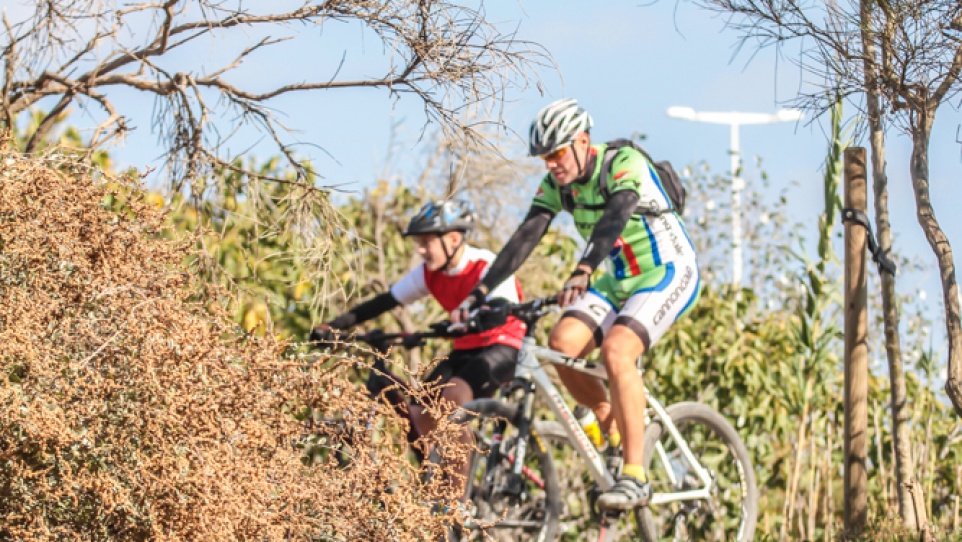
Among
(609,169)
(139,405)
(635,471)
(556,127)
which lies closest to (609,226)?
(609,169)

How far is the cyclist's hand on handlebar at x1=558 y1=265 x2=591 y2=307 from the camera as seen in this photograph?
571 cm

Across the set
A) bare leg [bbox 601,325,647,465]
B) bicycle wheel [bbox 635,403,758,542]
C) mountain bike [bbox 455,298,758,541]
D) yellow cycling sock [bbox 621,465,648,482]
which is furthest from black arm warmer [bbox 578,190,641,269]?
bicycle wheel [bbox 635,403,758,542]

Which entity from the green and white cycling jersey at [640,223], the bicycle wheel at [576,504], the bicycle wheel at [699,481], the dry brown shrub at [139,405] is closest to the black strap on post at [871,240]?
the green and white cycling jersey at [640,223]

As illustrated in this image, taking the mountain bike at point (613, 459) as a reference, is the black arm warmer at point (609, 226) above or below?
above

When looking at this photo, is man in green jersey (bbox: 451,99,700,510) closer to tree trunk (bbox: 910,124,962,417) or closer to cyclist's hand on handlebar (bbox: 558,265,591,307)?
cyclist's hand on handlebar (bbox: 558,265,591,307)

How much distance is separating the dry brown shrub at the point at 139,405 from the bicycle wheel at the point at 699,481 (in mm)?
2892

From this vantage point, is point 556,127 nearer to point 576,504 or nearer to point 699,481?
point 699,481

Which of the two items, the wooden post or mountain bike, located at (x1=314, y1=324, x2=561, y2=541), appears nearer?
mountain bike, located at (x1=314, y1=324, x2=561, y2=541)

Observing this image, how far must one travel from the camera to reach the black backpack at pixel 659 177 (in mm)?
6191

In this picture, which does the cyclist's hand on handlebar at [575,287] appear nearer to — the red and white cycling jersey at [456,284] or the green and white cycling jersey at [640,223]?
the green and white cycling jersey at [640,223]

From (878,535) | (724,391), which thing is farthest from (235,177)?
(724,391)

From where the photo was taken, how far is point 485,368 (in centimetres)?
632

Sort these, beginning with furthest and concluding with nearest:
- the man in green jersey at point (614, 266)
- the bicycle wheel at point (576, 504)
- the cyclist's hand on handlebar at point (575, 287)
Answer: the bicycle wheel at point (576, 504) < the man in green jersey at point (614, 266) < the cyclist's hand on handlebar at point (575, 287)

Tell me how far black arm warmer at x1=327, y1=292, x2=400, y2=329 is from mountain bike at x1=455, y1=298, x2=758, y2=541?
2.67 ft
